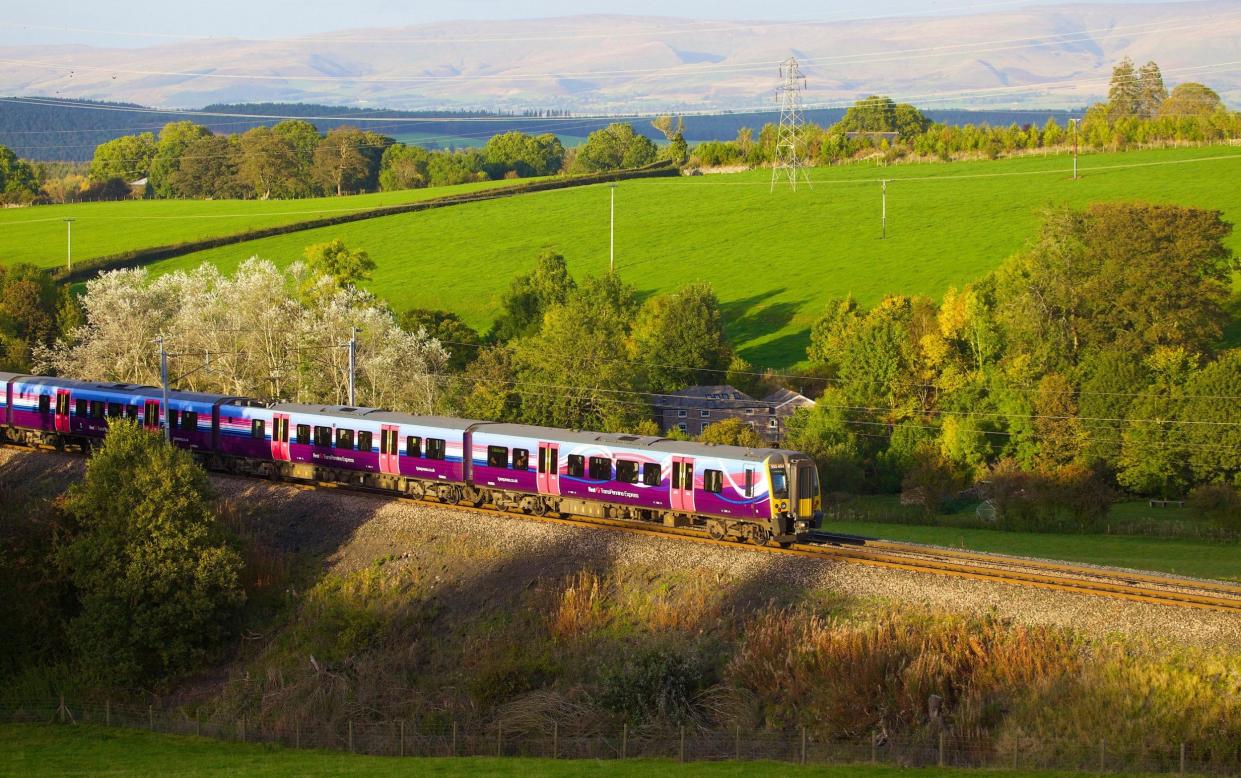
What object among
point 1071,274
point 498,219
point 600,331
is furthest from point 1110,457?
point 498,219

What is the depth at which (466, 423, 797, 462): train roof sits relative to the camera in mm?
36219

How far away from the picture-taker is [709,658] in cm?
3048

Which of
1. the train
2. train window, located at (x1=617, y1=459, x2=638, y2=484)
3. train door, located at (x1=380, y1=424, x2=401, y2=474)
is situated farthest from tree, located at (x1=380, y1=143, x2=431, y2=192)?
train window, located at (x1=617, y1=459, x2=638, y2=484)

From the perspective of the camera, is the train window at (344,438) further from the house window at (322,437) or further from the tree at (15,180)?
the tree at (15,180)

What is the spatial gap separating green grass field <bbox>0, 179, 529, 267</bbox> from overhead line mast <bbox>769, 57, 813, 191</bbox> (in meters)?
32.8

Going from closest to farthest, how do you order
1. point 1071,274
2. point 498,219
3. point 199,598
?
point 199,598, point 1071,274, point 498,219

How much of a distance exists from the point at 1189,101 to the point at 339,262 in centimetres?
11682

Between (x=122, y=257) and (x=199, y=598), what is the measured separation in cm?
8652

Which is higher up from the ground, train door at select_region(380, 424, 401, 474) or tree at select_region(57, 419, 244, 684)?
train door at select_region(380, 424, 401, 474)

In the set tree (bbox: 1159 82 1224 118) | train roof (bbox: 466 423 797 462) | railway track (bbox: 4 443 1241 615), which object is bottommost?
railway track (bbox: 4 443 1241 615)

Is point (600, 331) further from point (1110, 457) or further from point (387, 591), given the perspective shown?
point (387, 591)

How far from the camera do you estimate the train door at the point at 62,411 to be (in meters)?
54.3

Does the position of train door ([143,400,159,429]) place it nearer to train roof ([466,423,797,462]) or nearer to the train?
the train

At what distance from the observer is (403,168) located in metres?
176
